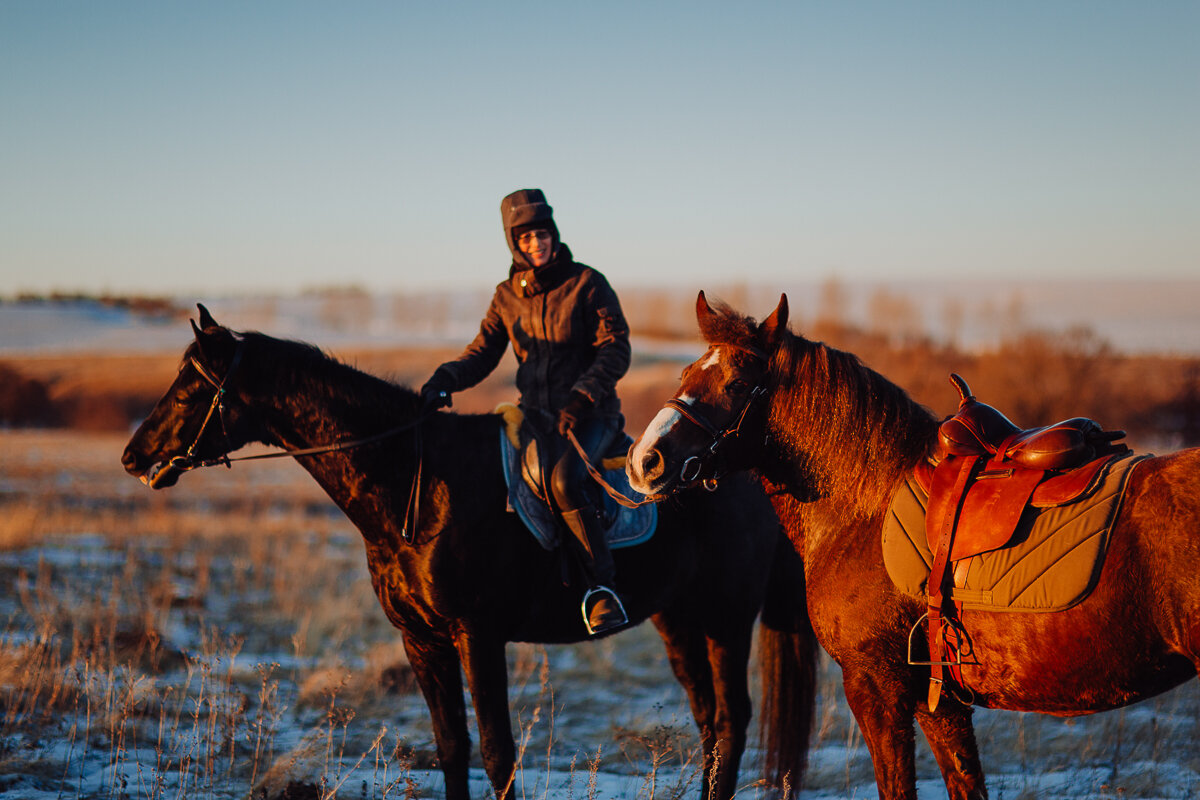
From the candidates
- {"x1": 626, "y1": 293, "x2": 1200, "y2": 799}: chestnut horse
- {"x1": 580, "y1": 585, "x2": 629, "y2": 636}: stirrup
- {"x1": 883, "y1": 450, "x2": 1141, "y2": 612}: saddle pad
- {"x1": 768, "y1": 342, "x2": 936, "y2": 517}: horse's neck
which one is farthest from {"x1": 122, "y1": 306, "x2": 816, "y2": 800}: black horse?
{"x1": 883, "y1": 450, "x2": 1141, "y2": 612}: saddle pad

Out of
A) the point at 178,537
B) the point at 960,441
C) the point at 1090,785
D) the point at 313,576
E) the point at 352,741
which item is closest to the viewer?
the point at 960,441

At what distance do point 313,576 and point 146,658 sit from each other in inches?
146

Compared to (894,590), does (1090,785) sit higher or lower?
lower

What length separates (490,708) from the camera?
4.13 meters

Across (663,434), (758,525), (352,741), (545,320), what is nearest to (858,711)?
(663,434)

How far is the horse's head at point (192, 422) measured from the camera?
417cm

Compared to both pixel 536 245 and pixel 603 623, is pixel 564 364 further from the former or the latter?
pixel 603 623

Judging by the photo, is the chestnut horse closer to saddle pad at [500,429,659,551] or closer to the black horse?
the black horse

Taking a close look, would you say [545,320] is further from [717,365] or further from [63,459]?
[63,459]

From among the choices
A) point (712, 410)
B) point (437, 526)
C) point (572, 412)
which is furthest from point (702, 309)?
point (437, 526)

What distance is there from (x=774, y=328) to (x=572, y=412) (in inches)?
56.8

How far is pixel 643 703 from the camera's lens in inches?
281

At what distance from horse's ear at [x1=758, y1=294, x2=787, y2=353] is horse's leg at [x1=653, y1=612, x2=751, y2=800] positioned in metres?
2.36

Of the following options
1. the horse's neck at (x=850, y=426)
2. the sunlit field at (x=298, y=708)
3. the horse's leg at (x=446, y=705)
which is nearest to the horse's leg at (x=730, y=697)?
the sunlit field at (x=298, y=708)
